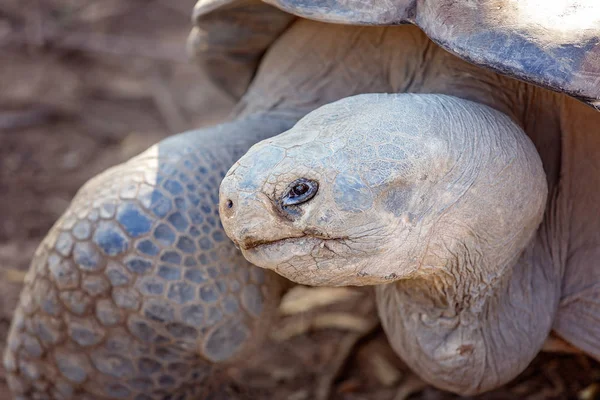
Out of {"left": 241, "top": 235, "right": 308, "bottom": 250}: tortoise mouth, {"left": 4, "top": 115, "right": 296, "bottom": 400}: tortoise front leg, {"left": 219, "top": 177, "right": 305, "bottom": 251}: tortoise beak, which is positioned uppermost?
{"left": 219, "top": 177, "right": 305, "bottom": 251}: tortoise beak

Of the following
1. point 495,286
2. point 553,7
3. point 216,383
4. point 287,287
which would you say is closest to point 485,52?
point 553,7

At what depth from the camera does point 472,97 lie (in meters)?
1.66

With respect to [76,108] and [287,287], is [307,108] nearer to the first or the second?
[287,287]

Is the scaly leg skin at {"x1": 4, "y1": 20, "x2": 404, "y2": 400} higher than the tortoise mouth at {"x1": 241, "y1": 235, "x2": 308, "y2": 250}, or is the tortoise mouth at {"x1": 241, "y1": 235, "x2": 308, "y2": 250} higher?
the tortoise mouth at {"x1": 241, "y1": 235, "x2": 308, "y2": 250}

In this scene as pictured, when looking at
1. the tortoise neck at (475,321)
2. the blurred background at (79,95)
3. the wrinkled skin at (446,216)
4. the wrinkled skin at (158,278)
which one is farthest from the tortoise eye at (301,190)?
the blurred background at (79,95)

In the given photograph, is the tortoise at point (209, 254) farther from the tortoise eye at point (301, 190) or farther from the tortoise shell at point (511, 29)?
the tortoise eye at point (301, 190)

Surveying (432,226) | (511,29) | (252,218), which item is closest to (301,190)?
(252,218)

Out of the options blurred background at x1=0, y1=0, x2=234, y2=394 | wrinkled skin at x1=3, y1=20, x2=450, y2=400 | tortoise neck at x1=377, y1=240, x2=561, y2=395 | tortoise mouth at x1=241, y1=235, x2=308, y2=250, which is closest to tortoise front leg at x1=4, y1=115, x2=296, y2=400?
wrinkled skin at x1=3, y1=20, x2=450, y2=400

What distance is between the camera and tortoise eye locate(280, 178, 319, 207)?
1.24 meters

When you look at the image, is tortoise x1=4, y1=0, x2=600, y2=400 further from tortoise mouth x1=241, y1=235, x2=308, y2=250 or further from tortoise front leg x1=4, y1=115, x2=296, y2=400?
tortoise mouth x1=241, y1=235, x2=308, y2=250

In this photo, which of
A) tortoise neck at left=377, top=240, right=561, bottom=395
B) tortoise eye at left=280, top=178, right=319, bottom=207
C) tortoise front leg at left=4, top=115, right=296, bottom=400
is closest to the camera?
tortoise eye at left=280, top=178, right=319, bottom=207

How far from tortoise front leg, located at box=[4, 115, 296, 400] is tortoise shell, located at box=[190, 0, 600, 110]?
0.50 metres

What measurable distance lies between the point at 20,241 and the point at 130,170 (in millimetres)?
1386

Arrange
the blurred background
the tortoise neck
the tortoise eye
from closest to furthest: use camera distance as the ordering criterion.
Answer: the tortoise eye → the tortoise neck → the blurred background
